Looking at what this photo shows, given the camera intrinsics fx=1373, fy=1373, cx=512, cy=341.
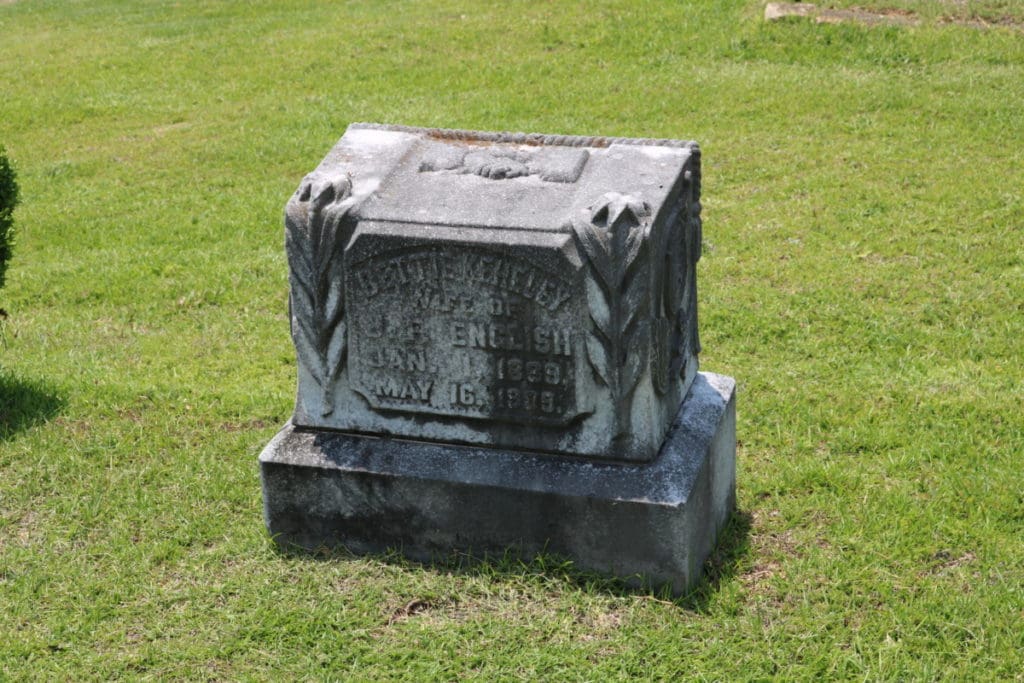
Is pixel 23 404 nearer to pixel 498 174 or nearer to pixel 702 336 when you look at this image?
pixel 498 174

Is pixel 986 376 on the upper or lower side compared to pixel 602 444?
lower

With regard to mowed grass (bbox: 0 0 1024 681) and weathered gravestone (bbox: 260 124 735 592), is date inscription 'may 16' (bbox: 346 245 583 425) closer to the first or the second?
weathered gravestone (bbox: 260 124 735 592)

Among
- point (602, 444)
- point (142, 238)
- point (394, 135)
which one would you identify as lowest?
point (142, 238)

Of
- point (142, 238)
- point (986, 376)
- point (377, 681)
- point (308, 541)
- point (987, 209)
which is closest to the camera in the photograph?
point (377, 681)

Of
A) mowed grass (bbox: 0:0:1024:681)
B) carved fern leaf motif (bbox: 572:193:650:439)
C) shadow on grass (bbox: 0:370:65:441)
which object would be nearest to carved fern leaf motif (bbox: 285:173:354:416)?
mowed grass (bbox: 0:0:1024:681)

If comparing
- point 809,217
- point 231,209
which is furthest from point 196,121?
point 809,217

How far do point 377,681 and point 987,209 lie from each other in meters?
5.45

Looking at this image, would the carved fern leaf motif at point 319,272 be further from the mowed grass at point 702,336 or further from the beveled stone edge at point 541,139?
the mowed grass at point 702,336

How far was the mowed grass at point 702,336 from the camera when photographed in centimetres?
449

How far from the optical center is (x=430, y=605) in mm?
4684

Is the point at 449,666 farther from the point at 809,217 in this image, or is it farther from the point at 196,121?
the point at 196,121

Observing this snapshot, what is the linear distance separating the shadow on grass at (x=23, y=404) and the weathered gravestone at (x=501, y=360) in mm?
1658

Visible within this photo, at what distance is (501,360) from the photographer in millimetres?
4703

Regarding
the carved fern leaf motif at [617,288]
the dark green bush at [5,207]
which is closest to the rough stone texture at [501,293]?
the carved fern leaf motif at [617,288]
